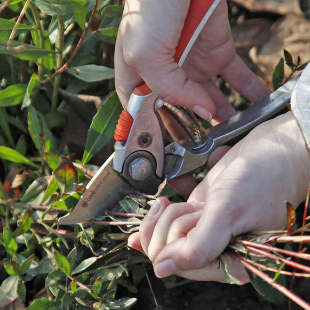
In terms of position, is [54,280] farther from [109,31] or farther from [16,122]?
[109,31]

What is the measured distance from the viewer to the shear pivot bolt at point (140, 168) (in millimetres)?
1231

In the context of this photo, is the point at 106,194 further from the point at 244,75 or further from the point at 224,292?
the point at 244,75

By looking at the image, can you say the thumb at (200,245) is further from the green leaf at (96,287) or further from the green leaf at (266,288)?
the green leaf at (96,287)

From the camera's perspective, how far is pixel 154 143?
126 cm

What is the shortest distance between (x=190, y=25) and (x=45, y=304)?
77cm

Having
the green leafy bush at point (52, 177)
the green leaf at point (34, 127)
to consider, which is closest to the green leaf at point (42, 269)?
the green leafy bush at point (52, 177)

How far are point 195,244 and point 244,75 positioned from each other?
808mm

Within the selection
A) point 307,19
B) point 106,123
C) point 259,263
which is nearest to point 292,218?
point 259,263

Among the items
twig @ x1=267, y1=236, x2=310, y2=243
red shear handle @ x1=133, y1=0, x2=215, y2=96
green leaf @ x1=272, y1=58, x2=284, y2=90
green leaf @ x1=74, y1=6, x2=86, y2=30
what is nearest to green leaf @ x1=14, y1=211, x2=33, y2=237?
red shear handle @ x1=133, y1=0, x2=215, y2=96

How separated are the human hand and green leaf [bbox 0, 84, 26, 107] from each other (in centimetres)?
63

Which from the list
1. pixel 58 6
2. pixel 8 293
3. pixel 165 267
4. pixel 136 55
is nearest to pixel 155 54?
pixel 136 55

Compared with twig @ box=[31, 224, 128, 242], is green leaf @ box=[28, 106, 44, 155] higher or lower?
higher

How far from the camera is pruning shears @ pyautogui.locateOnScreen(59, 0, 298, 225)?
120cm

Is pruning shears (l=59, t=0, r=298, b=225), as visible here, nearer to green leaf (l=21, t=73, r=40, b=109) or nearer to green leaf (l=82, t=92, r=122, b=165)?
green leaf (l=82, t=92, r=122, b=165)
